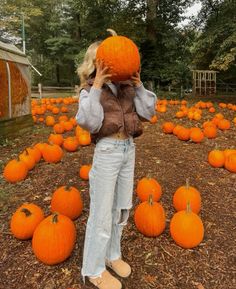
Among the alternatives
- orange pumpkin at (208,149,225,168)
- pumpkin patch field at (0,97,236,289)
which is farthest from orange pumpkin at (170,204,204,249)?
orange pumpkin at (208,149,225,168)

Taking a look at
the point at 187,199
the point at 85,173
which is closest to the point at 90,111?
the point at 187,199

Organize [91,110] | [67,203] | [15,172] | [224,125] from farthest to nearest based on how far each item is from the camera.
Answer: [224,125] → [15,172] → [67,203] → [91,110]

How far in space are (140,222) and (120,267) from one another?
629mm

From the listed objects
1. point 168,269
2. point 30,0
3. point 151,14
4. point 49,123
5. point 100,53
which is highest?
point 30,0

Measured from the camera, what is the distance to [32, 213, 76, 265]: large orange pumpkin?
307 centimetres

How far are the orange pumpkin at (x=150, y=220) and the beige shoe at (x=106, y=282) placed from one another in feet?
2.61

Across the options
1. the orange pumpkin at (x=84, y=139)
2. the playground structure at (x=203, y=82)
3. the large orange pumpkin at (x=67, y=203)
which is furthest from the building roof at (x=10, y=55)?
the playground structure at (x=203, y=82)

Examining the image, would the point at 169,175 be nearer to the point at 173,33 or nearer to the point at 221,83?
the point at 173,33

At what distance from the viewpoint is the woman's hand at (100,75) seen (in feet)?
7.92

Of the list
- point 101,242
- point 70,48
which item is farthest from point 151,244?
point 70,48

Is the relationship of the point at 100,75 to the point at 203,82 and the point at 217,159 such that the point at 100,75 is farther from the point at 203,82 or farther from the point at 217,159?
the point at 203,82

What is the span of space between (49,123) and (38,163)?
3.93 metres

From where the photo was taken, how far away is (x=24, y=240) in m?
3.57

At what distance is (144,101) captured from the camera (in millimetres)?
2719
